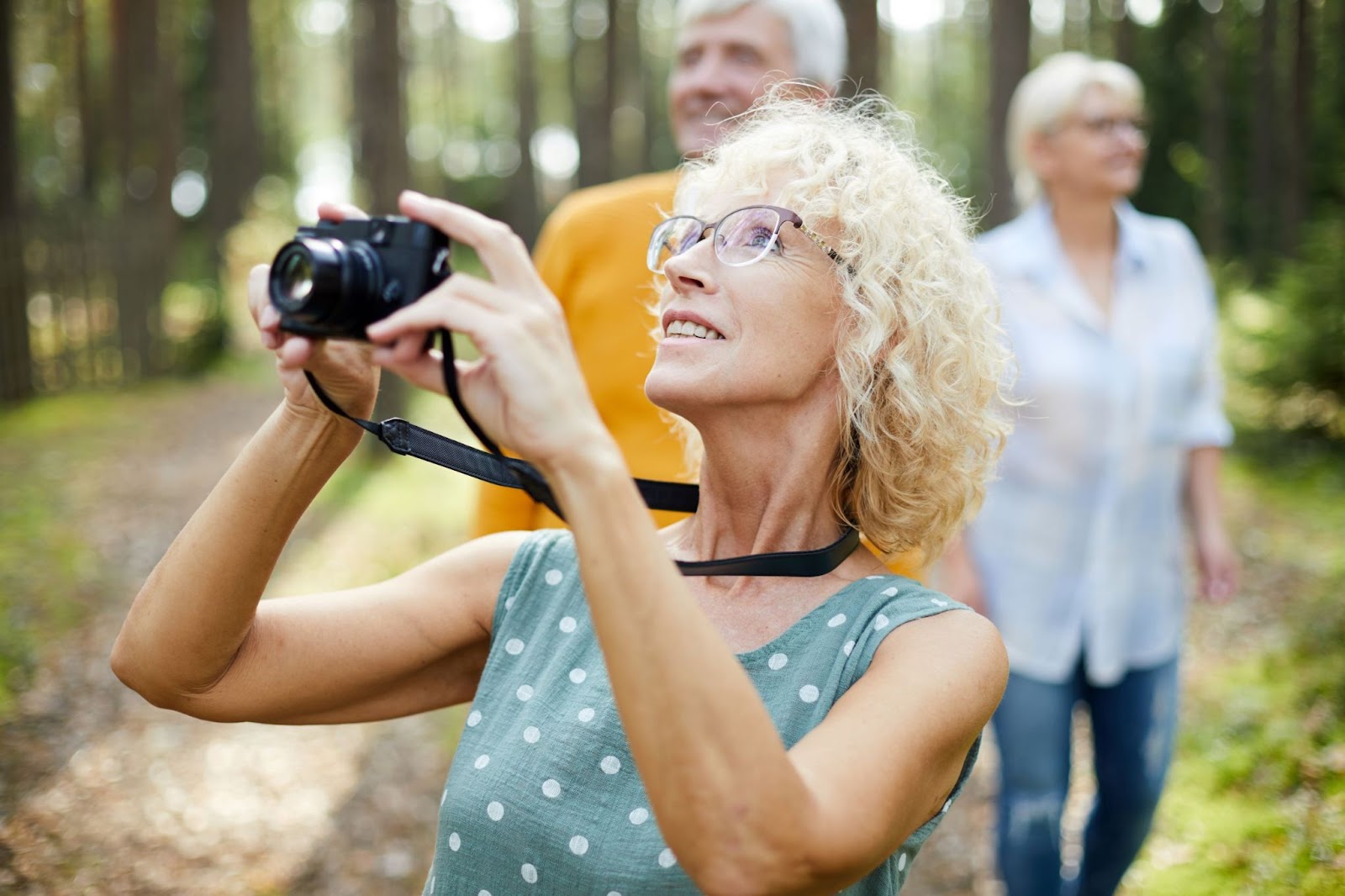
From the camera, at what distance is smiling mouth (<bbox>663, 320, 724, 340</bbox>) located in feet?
5.83

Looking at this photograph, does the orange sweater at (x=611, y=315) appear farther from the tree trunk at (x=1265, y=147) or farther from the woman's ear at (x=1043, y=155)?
the tree trunk at (x=1265, y=147)

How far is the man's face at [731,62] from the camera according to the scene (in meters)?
3.01

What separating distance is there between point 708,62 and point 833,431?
1.52 metres

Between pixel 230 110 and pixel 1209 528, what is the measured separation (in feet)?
66.5

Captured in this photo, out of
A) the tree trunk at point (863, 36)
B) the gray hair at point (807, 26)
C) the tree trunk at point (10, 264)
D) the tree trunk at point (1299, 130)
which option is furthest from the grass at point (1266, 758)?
the tree trunk at point (1299, 130)

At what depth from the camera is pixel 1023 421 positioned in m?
3.29

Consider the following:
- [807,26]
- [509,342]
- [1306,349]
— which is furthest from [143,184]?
[509,342]

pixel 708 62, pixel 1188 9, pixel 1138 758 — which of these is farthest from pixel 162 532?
pixel 1188 9

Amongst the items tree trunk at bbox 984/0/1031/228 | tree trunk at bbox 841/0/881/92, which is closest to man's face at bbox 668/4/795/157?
tree trunk at bbox 841/0/881/92

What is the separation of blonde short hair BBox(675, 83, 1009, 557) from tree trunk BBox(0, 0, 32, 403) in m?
10.3

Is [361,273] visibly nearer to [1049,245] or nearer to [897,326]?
[897,326]

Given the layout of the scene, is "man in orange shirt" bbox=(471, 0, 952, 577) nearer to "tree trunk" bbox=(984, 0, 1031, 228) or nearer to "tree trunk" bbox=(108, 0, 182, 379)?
"tree trunk" bbox=(984, 0, 1031, 228)

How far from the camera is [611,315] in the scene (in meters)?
3.07

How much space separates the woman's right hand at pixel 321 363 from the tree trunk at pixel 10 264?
10.3m
